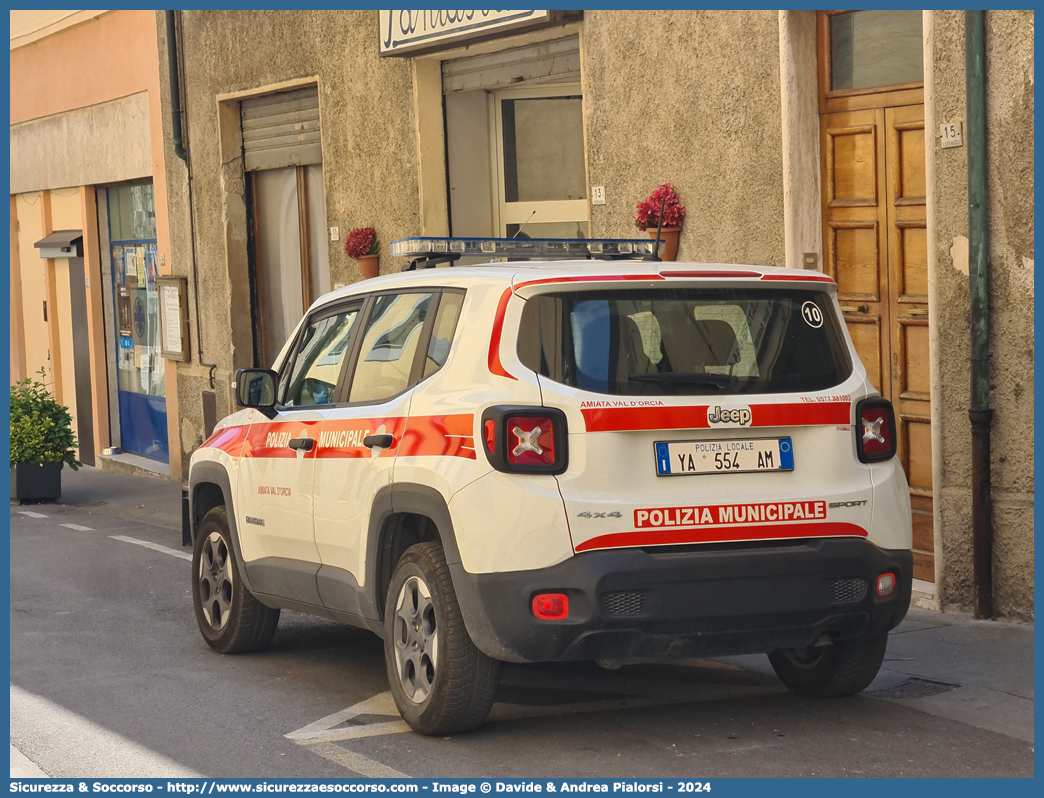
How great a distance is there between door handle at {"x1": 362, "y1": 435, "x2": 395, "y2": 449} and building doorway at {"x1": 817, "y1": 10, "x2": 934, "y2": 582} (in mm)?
4020

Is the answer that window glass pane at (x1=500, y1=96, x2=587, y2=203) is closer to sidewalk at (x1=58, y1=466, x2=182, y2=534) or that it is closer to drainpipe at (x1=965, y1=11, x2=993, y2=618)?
sidewalk at (x1=58, y1=466, x2=182, y2=534)

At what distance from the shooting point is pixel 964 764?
5508 mm

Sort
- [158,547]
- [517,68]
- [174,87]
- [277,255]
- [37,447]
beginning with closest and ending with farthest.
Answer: [158,547] < [517,68] < [37,447] < [277,255] < [174,87]

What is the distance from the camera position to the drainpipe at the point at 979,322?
806 centimetres

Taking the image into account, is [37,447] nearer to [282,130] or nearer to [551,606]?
[282,130]

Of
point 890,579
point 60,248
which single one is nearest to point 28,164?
point 60,248

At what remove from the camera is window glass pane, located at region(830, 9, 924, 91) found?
900 cm

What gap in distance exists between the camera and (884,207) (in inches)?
365

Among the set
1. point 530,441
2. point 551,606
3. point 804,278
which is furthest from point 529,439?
point 804,278

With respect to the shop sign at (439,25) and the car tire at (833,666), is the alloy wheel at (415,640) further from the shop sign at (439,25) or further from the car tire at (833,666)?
the shop sign at (439,25)

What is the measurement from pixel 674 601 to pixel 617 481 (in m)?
0.47

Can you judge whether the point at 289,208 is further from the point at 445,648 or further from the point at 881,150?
the point at 445,648

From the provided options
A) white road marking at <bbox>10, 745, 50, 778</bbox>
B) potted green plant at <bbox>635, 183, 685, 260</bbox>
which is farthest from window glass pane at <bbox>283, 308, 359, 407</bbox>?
potted green plant at <bbox>635, 183, 685, 260</bbox>

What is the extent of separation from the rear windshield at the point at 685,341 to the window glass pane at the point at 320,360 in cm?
149
